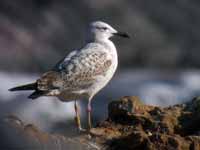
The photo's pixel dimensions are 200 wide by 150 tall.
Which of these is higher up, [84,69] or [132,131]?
[84,69]

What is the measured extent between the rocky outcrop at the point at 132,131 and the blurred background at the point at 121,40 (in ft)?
23.9

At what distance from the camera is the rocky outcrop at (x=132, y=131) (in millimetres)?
5266

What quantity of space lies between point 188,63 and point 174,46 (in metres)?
0.59

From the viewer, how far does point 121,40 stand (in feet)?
51.3

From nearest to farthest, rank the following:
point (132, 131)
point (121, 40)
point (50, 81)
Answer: point (132, 131), point (50, 81), point (121, 40)

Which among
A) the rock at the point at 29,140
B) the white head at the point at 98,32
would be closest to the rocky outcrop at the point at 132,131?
the rock at the point at 29,140

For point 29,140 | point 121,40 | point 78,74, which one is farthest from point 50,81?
point 121,40

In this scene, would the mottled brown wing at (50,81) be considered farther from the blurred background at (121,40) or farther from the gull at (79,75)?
the blurred background at (121,40)

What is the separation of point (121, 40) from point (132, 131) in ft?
31.9

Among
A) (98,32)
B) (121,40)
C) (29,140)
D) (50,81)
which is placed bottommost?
(29,140)

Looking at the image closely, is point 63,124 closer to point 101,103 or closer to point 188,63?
point 101,103

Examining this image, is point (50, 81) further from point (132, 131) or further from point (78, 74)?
point (132, 131)

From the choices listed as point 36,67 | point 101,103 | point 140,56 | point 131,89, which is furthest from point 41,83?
point 140,56

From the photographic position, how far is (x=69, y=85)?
6613 mm
